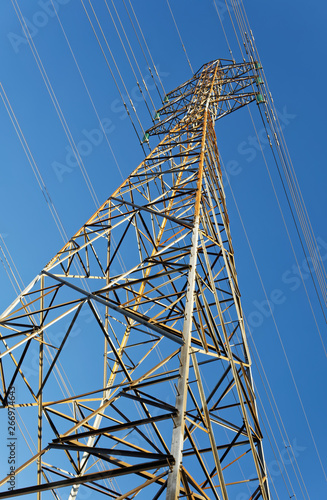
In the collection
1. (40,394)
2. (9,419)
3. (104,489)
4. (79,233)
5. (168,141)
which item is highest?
(168,141)

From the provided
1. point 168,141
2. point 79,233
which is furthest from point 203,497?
point 168,141

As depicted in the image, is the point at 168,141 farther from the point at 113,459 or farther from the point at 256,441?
the point at 113,459

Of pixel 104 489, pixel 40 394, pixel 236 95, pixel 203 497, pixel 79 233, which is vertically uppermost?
pixel 236 95

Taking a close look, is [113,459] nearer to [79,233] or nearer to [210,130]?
[79,233]

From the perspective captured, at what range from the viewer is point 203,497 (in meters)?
5.81

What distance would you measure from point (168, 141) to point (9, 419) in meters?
9.83

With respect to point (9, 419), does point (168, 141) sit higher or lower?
higher

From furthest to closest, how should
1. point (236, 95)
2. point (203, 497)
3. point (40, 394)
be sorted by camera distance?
point (236, 95)
point (40, 394)
point (203, 497)

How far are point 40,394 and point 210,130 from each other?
11125mm

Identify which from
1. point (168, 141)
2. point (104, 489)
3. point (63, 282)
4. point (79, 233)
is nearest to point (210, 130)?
point (168, 141)

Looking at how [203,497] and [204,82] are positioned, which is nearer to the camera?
[203,497]

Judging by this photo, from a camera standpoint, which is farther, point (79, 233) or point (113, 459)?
point (79, 233)

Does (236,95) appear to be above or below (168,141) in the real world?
above

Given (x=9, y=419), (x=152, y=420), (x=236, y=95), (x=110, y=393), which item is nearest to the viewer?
(x=152, y=420)
